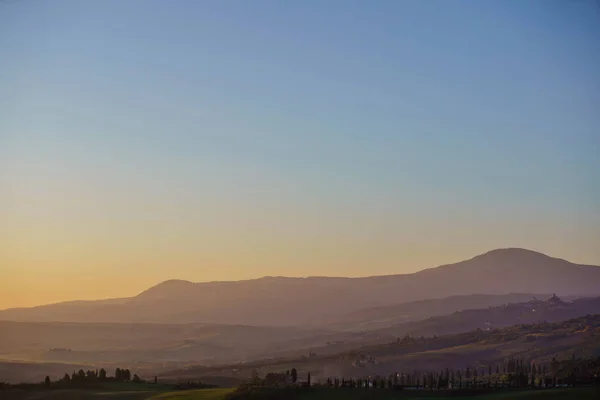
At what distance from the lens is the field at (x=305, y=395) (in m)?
110

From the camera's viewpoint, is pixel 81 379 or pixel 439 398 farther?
pixel 81 379

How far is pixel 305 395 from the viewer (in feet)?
387

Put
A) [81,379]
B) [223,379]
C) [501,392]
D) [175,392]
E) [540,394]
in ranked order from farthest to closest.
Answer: [223,379] → [81,379] → [175,392] → [501,392] → [540,394]

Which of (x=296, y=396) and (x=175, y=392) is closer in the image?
(x=296, y=396)

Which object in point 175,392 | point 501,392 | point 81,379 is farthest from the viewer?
point 81,379

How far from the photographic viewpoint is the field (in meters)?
110

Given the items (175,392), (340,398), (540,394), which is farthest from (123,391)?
(540,394)

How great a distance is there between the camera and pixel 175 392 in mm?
128000

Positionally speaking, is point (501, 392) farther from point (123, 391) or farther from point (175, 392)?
point (123, 391)

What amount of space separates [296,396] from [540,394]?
91.8ft

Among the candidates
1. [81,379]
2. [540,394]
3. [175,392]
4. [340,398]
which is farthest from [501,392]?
[81,379]

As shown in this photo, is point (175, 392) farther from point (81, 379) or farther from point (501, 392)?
point (501, 392)

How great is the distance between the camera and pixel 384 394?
11731cm

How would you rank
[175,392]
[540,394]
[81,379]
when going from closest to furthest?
[540,394] < [175,392] < [81,379]
